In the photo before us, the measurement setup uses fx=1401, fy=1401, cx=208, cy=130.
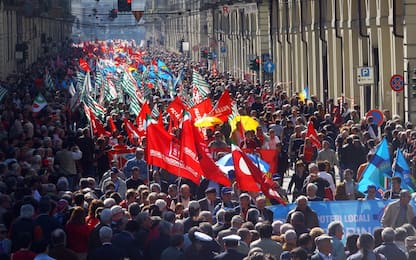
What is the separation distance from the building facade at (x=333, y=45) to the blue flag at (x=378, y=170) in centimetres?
1124

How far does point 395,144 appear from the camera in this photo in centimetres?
2461

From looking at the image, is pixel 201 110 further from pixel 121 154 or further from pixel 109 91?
pixel 109 91

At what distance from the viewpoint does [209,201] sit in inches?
699

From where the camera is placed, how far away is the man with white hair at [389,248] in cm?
1364

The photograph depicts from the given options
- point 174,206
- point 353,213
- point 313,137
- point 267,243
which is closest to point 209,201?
point 174,206

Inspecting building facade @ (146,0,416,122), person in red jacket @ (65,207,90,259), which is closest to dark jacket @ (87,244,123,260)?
person in red jacket @ (65,207,90,259)

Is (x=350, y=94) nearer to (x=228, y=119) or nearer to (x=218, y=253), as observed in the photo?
(x=228, y=119)

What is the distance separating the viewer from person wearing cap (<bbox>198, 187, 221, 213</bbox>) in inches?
690

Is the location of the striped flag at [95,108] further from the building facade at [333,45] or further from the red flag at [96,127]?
the building facade at [333,45]

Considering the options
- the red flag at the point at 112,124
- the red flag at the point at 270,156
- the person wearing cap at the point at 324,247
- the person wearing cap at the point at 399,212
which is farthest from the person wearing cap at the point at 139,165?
the person wearing cap at the point at 324,247

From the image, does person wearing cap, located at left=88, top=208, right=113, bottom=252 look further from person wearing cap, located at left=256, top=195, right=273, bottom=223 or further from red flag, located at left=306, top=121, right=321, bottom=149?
red flag, located at left=306, top=121, right=321, bottom=149

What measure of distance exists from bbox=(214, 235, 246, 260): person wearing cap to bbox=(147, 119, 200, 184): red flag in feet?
17.8

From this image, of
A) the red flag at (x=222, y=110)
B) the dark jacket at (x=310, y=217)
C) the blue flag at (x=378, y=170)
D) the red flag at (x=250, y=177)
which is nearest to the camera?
the dark jacket at (x=310, y=217)

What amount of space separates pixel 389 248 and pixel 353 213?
7.95ft
